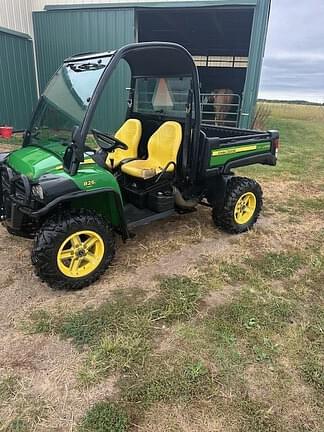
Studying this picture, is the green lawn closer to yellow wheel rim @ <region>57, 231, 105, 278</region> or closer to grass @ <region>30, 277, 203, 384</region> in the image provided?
grass @ <region>30, 277, 203, 384</region>

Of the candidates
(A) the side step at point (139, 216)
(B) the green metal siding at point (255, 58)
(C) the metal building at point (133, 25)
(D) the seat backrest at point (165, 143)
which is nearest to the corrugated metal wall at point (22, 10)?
(C) the metal building at point (133, 25)

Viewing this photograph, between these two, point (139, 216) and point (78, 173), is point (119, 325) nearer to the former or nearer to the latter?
point (78, 173)

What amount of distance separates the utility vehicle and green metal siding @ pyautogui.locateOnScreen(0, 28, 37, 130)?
246 inches

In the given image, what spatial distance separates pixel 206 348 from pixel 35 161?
5.97 ft

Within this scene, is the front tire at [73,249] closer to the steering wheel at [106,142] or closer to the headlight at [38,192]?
the headlight at [38,192]

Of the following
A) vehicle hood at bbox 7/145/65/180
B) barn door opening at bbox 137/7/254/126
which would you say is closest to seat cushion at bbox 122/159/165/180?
vehicle hood at bbox 7/145/65/180

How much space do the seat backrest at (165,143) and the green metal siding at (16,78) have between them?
20.6ft

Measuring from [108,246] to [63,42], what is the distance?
8523 millimetres

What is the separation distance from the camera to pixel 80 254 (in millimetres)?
2662

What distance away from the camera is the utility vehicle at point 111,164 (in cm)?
249

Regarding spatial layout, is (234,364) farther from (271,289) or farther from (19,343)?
(19,343)

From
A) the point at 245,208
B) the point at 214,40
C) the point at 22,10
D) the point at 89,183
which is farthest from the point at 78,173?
the point at 214,40

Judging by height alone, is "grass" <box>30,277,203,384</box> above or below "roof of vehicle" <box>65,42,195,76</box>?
below

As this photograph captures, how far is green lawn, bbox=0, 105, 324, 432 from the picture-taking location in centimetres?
171
